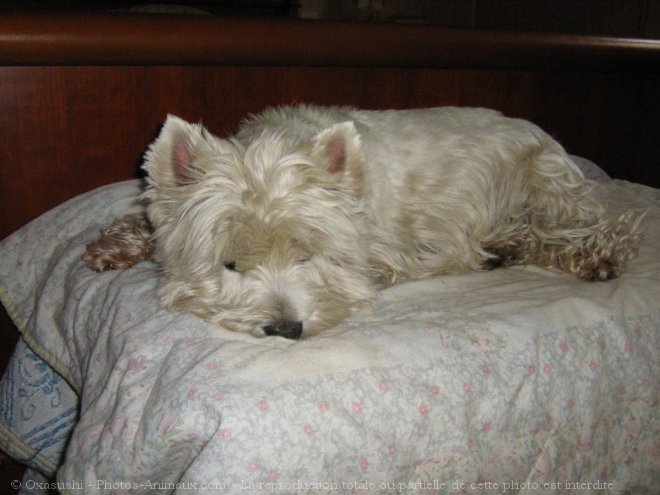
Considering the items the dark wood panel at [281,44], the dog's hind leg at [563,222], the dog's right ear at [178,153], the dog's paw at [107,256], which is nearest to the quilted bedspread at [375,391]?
the dog's paw at [107,256]

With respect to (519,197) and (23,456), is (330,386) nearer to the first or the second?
(23,456)

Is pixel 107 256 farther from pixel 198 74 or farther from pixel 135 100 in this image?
pixel 198 74

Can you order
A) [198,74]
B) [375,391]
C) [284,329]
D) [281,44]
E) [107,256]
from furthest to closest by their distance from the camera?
1. [198,74]
2. [281,44]
3. [107,256]
4. [284,329]
5. [375,391]

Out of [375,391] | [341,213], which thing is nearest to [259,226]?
[341,213]

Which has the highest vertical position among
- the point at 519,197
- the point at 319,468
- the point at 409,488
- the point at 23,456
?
the point at 519,197

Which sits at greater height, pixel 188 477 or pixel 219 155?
pixel 219 155

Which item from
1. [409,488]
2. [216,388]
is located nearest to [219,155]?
[216,388]

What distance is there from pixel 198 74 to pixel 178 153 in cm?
81

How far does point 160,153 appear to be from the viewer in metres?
1.99

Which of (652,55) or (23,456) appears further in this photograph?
(652,55)

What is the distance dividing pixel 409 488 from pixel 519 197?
1772mm

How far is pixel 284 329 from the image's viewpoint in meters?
1.82

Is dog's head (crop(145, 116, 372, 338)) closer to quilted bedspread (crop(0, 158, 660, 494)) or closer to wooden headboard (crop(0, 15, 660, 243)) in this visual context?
quilted bedspread (crop(0, 158, 660, 494))

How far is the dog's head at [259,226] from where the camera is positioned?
1.91 m
